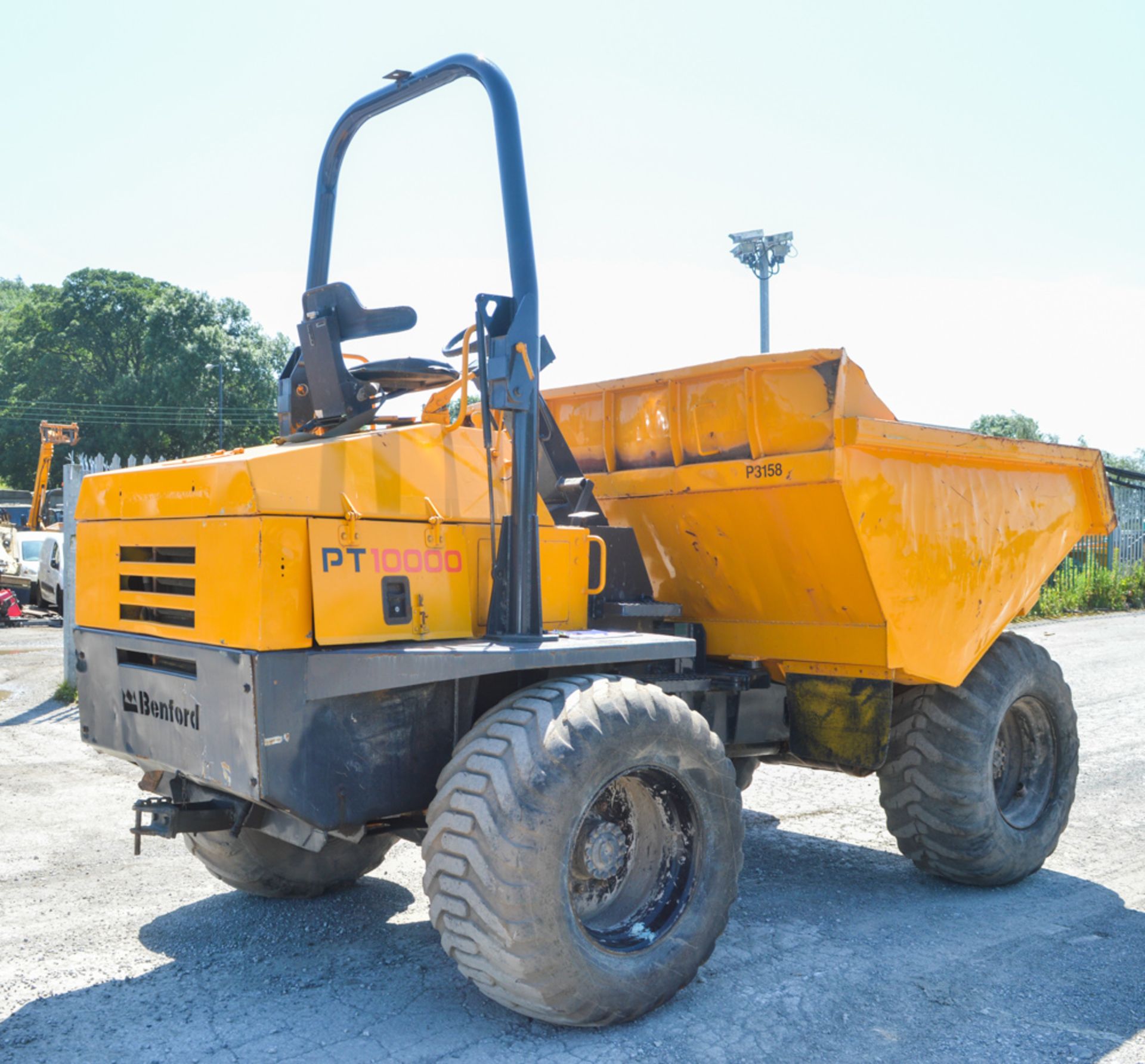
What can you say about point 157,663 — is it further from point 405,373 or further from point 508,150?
point 508,150

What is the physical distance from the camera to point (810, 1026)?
3.92 metres

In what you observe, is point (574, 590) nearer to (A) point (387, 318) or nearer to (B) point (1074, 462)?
(A) point (387, 318)

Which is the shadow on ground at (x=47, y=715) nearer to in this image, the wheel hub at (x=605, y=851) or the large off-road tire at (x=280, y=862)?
the large off-road tire at (x=280, y=862)

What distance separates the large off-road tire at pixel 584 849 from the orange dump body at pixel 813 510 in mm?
1151

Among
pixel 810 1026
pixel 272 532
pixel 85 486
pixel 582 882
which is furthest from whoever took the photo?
pixel 85 486

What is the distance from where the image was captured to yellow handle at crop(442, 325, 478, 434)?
4.13m

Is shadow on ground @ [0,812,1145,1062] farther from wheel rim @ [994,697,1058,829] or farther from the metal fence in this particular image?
the metal fence

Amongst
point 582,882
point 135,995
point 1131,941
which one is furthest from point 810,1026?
point 135,995

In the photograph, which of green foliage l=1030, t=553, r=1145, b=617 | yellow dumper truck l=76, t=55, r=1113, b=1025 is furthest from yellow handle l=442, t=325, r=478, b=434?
green foliage l=1030, t=553, r=1145, b=617

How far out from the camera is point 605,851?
420cm

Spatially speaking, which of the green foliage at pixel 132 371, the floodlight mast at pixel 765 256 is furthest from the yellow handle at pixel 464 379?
the green foliage at pixel 132 371

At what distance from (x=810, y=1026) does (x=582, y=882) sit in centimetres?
93

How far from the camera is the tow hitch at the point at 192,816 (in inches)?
164

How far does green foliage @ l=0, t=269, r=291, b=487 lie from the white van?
24.4 metres
